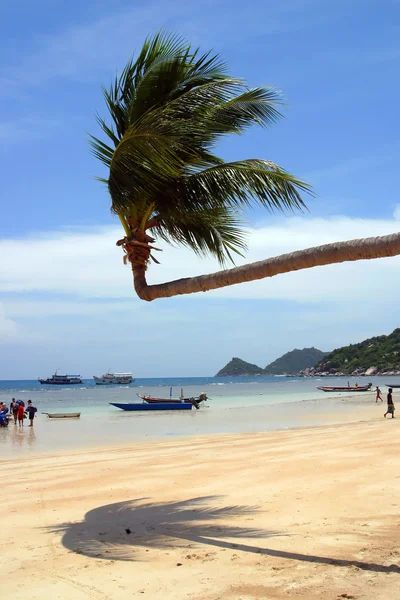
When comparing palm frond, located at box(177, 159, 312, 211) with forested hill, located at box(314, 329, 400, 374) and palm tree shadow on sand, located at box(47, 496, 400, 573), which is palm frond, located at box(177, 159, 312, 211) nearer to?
palm tree shadow on sand, located at box(47, 496, 400, 573)

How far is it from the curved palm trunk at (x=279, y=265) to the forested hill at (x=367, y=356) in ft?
508

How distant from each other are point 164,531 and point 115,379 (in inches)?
5298

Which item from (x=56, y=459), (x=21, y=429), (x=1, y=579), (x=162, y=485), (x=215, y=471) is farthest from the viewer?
(x=21, y=429)

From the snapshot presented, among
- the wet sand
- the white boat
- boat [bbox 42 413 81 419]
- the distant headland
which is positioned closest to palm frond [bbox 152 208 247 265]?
the wet sand

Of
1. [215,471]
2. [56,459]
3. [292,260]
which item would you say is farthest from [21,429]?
[292,260]

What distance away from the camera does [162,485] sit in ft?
35.0

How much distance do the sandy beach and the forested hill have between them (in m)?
151

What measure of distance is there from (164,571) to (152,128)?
473 centimetres

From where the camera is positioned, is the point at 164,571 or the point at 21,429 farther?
the point at 21,429

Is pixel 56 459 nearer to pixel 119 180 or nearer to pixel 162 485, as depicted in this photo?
pixel 162 485

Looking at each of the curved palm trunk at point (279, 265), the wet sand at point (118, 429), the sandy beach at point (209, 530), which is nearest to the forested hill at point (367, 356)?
the wet sand at point (118, 429)

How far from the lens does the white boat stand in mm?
136875

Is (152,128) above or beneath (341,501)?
above

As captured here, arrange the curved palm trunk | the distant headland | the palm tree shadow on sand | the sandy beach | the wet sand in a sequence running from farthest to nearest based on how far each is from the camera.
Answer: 1. the distant headland
2. the wet sand
3. the palm tree shadow on sand
4. the sandy beach
5. the curved palm trunk
